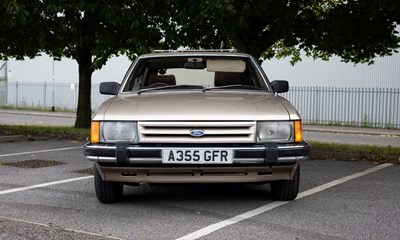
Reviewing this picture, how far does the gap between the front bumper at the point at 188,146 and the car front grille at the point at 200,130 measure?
2.4 inches

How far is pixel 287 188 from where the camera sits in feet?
20.1

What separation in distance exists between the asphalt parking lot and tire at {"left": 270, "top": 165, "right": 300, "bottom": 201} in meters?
0.10

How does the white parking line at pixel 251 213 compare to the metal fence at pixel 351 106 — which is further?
the metal fence at pixel 351 106

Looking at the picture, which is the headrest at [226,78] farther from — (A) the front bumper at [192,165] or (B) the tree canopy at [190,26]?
(B) the tree canopy at [190,26]

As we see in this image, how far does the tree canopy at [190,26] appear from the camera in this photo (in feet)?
39.8

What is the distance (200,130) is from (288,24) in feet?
28.2

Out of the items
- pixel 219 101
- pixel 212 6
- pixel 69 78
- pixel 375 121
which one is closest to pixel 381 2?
pixel 212 6

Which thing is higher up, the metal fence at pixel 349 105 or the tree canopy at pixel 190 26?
the tree canopy at pixel 190 26

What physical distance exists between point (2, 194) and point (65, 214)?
1446 mm

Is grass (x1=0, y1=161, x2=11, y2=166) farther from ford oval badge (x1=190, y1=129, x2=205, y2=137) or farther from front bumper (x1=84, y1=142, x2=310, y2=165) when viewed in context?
ford oval badge (x1=190, y1=129, x2=205, y2=137)

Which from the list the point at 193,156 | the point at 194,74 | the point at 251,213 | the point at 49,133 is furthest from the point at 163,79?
the point at 49,133

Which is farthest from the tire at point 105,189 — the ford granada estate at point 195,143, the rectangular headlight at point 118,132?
the rectangular headlight at point 118,132

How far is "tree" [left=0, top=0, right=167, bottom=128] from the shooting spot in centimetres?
1291

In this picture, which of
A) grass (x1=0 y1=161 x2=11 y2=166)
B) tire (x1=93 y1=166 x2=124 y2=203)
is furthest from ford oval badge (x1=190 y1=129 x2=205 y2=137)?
grass (x1=0 y1=161 x2=11 y2=166)
